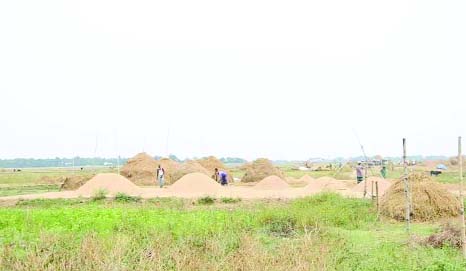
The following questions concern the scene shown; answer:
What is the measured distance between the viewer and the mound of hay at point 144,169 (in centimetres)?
3466

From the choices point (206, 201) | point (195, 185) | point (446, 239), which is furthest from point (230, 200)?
point (446, 239)

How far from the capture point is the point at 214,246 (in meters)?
8.19

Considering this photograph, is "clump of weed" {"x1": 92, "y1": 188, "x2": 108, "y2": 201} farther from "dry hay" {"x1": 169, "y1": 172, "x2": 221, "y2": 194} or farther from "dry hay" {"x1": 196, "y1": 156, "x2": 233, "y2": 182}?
"dry hay" {"x1": 196, "y1": 156, "x2": 233, "y2": 182}

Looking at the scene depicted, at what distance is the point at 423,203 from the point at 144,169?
23.3 metres

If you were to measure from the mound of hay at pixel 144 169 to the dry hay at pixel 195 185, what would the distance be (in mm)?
6946

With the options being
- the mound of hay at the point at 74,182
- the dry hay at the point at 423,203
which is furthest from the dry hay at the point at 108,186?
the dry hay at the point at 423,203

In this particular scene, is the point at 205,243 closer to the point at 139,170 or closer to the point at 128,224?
the point at 128,224

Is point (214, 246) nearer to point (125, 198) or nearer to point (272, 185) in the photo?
point (125, 198)

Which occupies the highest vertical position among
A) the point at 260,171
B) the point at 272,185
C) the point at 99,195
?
the point at 260,171

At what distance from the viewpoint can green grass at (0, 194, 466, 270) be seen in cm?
720

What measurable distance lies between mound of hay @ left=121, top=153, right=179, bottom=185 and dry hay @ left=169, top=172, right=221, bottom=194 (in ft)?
22.8

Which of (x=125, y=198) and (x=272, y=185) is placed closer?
(x=125, y=198)

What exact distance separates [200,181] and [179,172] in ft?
21.7

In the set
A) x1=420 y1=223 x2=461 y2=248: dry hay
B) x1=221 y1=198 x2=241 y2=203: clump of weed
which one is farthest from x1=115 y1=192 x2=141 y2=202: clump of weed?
x1=420 y1=223 x2=461 y2=248: dry hay
